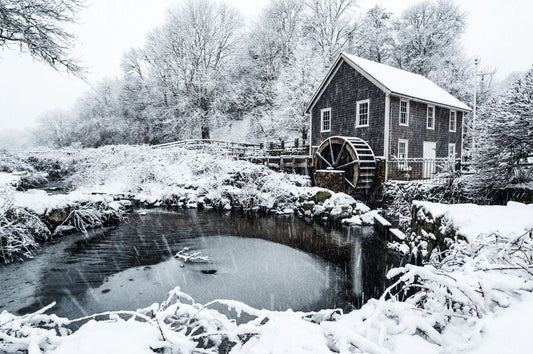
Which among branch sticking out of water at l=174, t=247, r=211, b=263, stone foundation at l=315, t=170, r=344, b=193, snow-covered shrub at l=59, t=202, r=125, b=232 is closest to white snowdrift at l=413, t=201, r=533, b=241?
branch sticking out of water at l=174, t=247, r=211, b=263

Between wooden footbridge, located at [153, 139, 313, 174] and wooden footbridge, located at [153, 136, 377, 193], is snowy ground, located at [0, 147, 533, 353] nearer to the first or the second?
wooden footbridge, located at [153, 136, 377, 193]

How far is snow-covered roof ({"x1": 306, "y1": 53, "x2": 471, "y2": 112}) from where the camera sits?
1542cm

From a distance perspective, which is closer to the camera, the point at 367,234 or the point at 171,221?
the point at 367,234

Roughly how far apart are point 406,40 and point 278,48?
497 inches

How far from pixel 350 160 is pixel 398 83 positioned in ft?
19.6

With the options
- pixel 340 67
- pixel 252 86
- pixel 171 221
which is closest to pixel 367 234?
pixel 171 221

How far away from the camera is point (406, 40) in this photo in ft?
90.7

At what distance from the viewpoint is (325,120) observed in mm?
18906

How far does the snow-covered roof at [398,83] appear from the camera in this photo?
607 inches

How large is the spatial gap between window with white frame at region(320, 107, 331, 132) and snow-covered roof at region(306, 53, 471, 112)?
3.91 feet

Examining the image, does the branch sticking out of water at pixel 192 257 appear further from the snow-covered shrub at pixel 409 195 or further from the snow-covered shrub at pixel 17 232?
the snow-covered shrub at pixel 409 195

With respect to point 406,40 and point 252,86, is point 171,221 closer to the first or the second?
point 252,86

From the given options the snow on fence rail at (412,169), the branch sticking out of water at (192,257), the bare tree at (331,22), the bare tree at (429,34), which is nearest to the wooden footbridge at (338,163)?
the snow on fence rail at (412,169)

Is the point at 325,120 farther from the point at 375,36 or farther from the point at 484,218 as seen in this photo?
the point at 375,36
